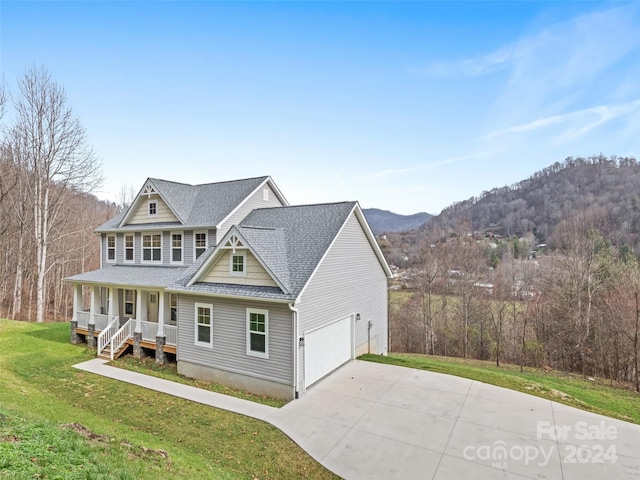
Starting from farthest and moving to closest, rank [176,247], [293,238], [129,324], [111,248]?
[111,248] < [176,247] < [129,324] < [293,238]

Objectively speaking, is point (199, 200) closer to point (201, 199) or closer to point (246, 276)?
point (201, 199)

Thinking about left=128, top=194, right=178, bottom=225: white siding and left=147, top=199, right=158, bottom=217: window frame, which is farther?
left=147, top=199, right=158, bottom=217: window frame

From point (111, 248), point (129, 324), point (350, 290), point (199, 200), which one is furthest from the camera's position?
point (111, 248)

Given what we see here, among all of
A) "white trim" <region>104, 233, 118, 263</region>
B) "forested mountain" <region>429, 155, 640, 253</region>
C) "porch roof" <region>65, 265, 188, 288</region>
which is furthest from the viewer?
"forested mountain" <region>429, 155, 640, 253</region>

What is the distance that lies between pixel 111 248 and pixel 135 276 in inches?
184

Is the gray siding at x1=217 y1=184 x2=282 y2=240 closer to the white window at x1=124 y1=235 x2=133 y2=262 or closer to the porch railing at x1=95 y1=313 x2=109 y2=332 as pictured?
the white window at x1=124 y1=235 x2=133 y2=262

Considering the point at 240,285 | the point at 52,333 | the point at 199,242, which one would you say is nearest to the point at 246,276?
the point at 240,285

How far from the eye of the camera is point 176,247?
17.0 meters

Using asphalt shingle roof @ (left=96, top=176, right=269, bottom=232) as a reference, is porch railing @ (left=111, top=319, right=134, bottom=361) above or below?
below

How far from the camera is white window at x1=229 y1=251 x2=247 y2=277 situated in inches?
472

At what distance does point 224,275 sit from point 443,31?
15.9m

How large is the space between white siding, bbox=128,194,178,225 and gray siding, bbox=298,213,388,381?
8939mm

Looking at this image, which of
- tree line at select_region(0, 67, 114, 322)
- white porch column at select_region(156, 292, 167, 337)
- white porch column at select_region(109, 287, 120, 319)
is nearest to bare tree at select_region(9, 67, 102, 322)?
tree line at select_region(0, 67, 114, 322)

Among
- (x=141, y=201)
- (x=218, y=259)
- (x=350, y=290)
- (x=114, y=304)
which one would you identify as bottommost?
(x=114, y=304)
